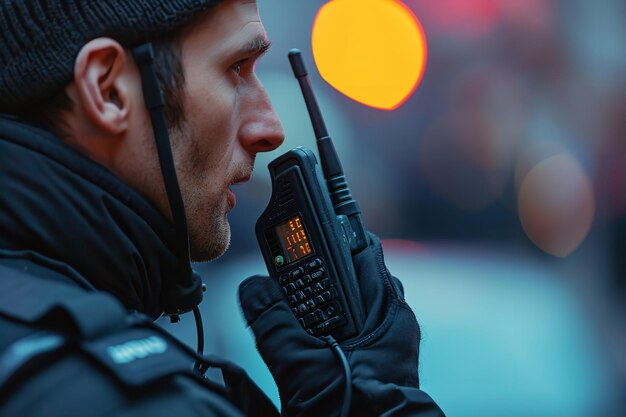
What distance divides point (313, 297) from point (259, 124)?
34 cm

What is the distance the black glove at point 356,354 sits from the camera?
1495 mm

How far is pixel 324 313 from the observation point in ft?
5.32

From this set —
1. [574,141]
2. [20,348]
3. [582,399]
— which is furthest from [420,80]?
[20,348]

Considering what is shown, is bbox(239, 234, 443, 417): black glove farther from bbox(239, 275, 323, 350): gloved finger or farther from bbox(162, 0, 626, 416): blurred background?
bbox(162, 0, 626, 416): blurred background

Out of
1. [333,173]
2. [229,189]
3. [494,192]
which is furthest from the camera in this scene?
[494,192]

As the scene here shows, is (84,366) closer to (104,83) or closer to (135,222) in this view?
(135,222)

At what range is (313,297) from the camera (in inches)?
64.3

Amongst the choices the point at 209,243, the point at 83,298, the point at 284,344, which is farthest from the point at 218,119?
the point at 83,298

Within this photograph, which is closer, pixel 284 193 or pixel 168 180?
pixel 168 180

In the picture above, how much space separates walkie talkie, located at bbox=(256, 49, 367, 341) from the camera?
162 cm

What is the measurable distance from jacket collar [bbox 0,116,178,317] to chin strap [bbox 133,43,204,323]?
5 centimetres

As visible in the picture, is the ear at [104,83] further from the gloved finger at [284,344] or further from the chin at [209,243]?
the gloved finger at [284,344]

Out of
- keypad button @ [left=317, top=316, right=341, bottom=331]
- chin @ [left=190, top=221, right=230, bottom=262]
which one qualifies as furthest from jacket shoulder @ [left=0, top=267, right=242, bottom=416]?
keypad button @ [left=317, top=316, right=341, bottom=331]

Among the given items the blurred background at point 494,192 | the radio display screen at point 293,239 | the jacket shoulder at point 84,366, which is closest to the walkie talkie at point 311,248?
the radio display screen at point 293,239
